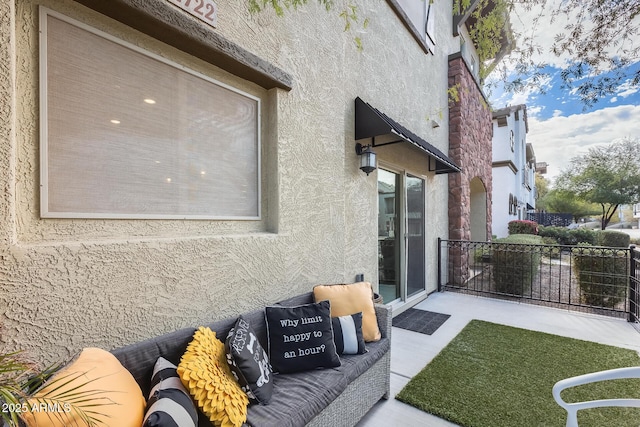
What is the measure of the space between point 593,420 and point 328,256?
2.63 m

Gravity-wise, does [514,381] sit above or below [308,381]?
below

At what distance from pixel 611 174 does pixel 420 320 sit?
21.8 meters

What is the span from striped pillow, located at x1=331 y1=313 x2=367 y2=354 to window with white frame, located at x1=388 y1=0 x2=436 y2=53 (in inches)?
195

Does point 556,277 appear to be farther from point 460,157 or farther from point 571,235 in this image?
point 571,235

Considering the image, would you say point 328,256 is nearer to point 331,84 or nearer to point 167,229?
point 167,229

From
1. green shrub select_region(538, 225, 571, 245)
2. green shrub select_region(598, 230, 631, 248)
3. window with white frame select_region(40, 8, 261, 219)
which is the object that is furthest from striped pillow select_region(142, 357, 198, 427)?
green shrub select_region(538, 225, 571, 245)

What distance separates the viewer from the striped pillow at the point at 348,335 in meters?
2.37

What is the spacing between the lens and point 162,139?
2059 millimetres

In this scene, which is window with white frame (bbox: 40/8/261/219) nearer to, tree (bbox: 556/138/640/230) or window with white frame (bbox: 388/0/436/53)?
window with white frame (bbox: 388/0/436/53)

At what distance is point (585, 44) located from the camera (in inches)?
108

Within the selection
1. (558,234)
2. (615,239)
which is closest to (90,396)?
(615,239)

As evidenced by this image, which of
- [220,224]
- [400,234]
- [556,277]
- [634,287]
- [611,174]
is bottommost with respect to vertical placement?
[556,277]

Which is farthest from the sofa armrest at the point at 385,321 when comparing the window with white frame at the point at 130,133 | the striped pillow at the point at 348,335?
the window with white frame at the point at 130,133

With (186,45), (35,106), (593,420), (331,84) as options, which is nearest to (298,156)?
(331,84)
